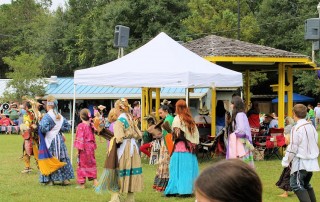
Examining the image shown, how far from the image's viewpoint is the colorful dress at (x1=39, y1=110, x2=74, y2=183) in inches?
428


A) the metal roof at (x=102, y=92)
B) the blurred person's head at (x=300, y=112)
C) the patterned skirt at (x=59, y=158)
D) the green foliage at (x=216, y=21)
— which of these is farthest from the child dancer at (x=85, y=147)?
the green foliage at (x=216, y=21)

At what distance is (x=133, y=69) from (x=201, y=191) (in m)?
10.0

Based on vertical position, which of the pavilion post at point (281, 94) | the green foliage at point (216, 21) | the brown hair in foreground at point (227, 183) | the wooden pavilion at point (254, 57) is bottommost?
the brown hair in foreground at point (227, 183)

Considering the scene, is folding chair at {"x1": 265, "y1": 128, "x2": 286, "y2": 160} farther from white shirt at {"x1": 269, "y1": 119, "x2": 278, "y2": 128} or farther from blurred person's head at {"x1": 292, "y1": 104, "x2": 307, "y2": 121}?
blurred person's head at {"x1": 292, "y1": 104, "x2": 307, "y2": 121}

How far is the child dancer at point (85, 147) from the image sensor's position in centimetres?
1037

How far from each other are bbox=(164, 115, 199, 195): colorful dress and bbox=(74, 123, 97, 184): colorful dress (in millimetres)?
1631

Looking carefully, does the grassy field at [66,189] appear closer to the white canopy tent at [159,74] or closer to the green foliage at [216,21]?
the white canopy tent at [159,74]

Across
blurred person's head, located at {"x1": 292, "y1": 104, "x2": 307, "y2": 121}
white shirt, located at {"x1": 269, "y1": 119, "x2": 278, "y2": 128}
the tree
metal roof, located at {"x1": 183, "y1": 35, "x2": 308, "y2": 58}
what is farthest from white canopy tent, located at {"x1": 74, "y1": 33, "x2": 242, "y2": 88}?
the tree

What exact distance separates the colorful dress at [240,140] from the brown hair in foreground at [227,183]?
24.1 ft

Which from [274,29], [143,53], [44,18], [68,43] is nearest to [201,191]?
[143,53]

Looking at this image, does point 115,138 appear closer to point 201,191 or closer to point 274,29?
point 201,191

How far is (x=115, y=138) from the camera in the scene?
28.5ft

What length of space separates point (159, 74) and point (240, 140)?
9.35 feet

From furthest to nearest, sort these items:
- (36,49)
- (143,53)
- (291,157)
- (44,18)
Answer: (44,18), (36,49), (143,53), (291,157)
